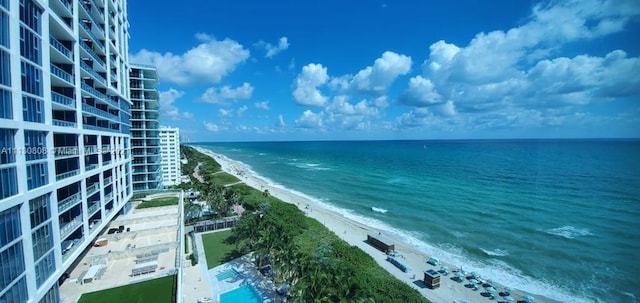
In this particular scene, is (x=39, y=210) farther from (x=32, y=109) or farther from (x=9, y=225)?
(x=32, y=109)

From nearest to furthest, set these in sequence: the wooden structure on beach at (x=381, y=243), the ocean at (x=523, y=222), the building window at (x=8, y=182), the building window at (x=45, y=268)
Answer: the building window at (x=8, y=182) → the building window at (x=45, y=268) → the ocean at (x=523, y=222) → the wooden structure on beach at (x=381, y=243)

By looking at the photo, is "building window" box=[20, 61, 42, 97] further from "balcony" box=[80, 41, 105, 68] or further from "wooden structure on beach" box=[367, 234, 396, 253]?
"wooden structure on beach" box=[367, 234, 396, 253]

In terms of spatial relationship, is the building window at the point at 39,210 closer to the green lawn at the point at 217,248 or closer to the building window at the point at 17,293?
the building window at the point at 17,293

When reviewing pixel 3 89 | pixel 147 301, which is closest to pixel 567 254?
pixel 147 301

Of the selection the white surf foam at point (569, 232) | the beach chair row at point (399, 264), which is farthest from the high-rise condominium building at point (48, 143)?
the white surf foam at point (569, 232)

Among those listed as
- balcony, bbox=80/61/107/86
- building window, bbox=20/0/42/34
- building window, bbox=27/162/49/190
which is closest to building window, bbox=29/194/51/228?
building window, bbox=27/162/49/190

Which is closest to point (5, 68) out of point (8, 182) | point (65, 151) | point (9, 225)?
point (8, 182)
